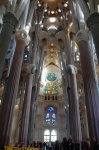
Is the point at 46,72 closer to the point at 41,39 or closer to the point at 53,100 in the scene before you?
the point at 53,100

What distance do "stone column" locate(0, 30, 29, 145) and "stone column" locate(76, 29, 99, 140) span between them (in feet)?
15.2

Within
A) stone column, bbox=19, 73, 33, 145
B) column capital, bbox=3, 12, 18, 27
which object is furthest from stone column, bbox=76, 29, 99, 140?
stone column, bbox=19, 73, 33, 145

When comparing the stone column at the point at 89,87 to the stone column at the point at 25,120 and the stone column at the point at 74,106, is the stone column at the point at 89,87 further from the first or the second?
the stone column at the point at 25,120

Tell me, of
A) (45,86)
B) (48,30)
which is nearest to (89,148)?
(48,30)

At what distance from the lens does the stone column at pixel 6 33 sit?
7.62 meters

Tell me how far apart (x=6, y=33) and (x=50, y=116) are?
21955 mm

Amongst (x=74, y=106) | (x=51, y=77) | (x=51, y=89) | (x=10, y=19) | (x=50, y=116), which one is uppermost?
(x=51, y=77)

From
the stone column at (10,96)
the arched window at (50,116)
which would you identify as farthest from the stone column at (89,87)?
the arched window at (50,116)

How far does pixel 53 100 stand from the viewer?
28797 millimetres

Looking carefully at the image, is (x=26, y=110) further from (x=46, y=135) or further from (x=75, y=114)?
(x=46, y=135)

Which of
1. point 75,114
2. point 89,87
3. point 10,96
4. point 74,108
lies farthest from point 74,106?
point 10,96

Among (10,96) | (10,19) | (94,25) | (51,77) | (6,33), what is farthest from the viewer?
(51,77)

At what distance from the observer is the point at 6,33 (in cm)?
841

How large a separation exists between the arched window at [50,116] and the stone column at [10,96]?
1852cm
